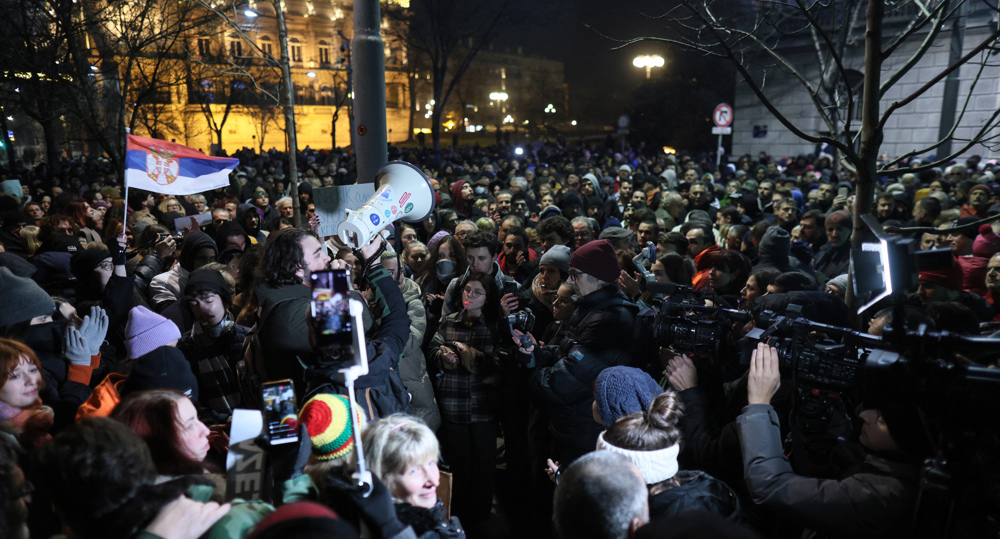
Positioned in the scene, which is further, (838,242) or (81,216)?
(81,216)

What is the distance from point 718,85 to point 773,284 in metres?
31.3

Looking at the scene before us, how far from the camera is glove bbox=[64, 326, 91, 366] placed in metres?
3.58

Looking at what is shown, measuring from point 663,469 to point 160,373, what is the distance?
2.25m

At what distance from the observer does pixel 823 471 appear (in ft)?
8.75

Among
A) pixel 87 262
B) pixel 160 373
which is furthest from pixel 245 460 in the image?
pixel 87 262

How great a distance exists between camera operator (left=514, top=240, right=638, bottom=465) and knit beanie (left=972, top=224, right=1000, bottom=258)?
389 cm

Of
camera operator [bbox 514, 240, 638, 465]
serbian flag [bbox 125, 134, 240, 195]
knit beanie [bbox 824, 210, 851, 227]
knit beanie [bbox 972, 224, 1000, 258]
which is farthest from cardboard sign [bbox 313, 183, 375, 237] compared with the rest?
knit beanie [bbox 972, 224, 1000, 258]

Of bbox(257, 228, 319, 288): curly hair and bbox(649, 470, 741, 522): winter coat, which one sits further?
bbox(257, 228, 319, 288): curly hair

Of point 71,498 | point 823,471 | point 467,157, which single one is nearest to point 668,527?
point 823,471

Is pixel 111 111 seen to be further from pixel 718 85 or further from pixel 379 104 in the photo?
pixel 718 85

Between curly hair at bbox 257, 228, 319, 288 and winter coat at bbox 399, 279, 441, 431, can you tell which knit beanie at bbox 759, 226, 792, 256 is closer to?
winter coat at bbox 399, 279, 441, 431

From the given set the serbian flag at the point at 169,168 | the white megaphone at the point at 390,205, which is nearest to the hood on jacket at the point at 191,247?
the serbian flag at the point at 169,168

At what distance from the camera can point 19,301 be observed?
3365mm

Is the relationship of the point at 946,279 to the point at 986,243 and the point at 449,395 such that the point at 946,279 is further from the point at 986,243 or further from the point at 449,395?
the point at 449,395
